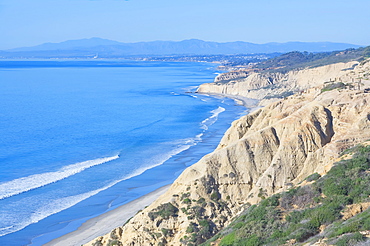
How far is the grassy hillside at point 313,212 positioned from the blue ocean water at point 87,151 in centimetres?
1748

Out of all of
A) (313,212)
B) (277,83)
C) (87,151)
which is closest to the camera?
(313,212)

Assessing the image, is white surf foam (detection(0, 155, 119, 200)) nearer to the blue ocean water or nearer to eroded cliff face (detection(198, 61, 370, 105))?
the blue ocean water

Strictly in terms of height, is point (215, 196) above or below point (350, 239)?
below

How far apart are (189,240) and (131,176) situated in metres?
26.2

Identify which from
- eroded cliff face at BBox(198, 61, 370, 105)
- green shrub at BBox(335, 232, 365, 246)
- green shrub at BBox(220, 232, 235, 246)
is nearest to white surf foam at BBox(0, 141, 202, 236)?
green shrub at BBox(220, 232, 235, 246)

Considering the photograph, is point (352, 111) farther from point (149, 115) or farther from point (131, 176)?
point (149, 115)

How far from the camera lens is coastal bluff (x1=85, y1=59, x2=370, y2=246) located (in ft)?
88.6

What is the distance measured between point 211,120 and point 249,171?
59.1 metres

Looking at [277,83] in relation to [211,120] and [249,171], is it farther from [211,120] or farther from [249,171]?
[249,171]

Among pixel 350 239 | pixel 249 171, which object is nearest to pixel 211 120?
pixel 249 171

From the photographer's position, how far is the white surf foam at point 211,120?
83412 millimetres

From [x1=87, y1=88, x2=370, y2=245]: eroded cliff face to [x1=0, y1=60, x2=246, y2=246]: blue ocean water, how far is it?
11.9 m

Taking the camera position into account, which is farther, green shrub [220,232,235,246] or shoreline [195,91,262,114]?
shoreline [195,91,262,114]

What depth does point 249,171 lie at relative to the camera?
3070 centimetres
